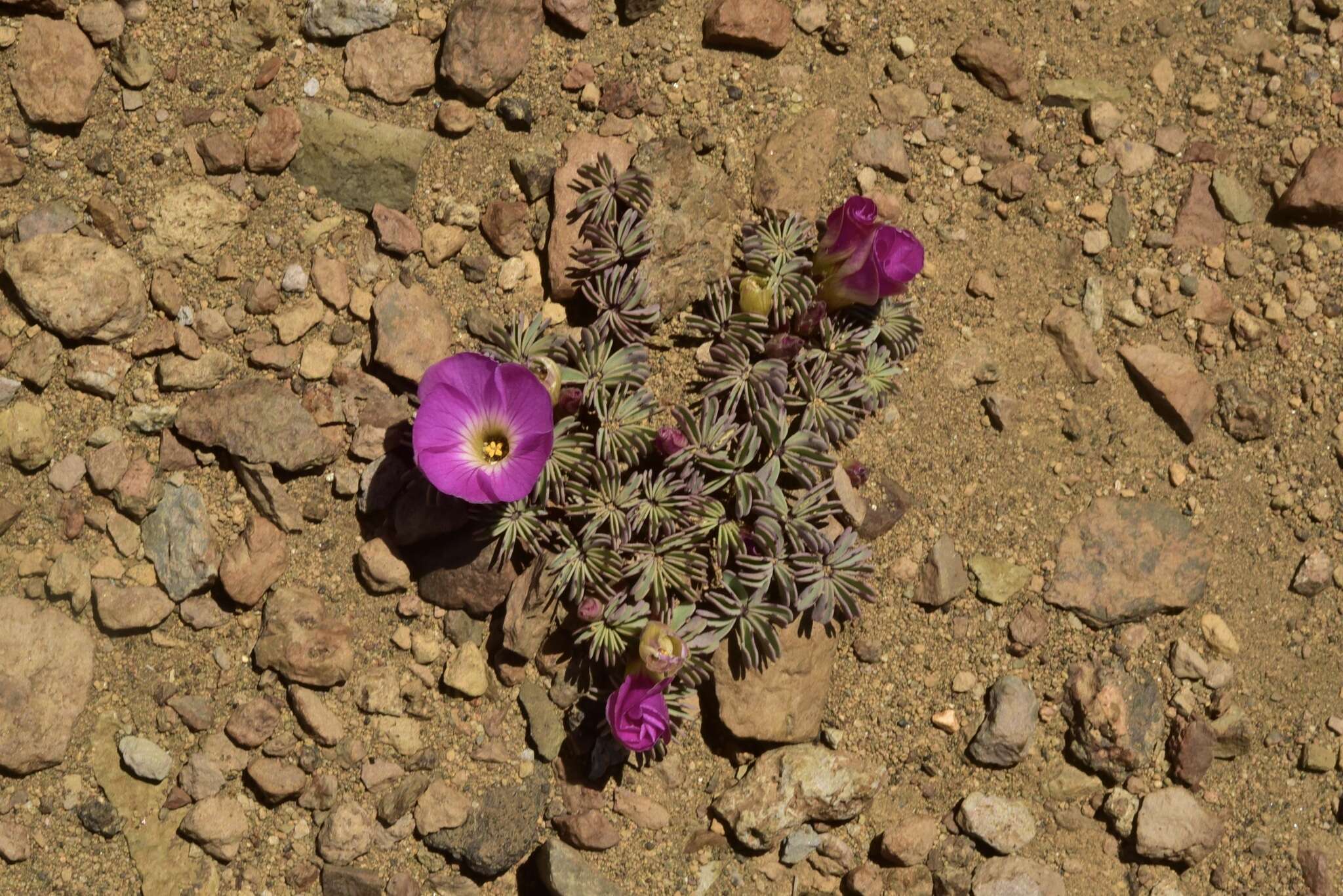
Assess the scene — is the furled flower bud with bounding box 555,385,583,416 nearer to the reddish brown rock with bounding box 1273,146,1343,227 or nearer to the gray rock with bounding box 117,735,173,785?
the gray rock with bounding box 117,735,173,785

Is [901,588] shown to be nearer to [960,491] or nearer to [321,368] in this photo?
[960,491]

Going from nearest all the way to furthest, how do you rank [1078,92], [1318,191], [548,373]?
[548,373] → [1318,191] → [1078,92]

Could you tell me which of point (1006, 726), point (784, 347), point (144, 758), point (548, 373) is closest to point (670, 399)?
point (784, 347)

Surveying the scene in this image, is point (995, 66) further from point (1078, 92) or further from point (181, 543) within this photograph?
point (181, 543)

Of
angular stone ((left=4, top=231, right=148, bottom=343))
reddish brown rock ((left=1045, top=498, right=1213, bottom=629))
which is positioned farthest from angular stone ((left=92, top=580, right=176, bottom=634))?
reddish brown rock ((left=1045, top=498, right=1213, bottom=629))

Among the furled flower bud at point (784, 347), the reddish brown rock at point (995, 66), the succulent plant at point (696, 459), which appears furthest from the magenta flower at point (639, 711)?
the reddish brown rock at point (995, 66)

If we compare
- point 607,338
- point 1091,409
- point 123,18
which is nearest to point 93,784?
point 607,338

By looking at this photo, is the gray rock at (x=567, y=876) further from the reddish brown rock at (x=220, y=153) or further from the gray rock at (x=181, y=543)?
the reddish brown rock at (x=220, y=153)
